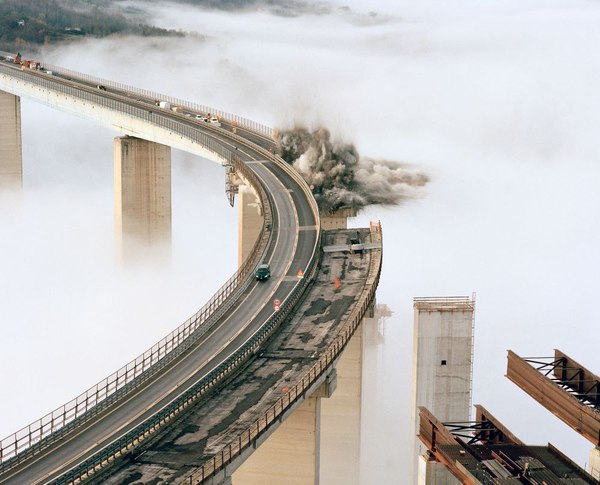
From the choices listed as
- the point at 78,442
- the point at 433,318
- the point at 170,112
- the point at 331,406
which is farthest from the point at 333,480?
the point at 170,112

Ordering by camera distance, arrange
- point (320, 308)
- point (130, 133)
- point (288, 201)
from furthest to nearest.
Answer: point (130, 133)
point (288, 201)
point (320, 308)

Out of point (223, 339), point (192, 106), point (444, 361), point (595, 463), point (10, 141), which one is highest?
point (192, 106)

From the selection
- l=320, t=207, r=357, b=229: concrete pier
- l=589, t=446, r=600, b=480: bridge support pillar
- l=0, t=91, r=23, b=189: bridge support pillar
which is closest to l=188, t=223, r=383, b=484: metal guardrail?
l=589, t=446, r=600, b=480: bridge support pillar

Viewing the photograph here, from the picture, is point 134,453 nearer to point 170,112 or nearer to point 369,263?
point 369,263

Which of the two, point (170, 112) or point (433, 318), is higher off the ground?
point (170, 112)

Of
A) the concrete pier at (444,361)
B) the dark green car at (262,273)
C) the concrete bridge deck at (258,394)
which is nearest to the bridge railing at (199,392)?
the concrete bridge deck at (258,394)

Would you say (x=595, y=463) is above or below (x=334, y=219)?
below

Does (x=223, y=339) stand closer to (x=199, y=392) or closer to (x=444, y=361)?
(x=199, y=392)

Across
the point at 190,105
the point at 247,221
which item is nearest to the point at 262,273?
the point at 247,221
